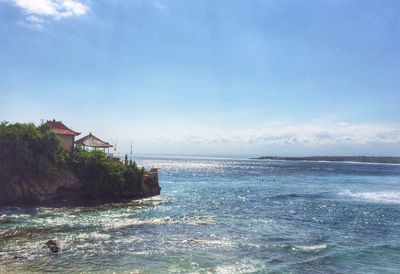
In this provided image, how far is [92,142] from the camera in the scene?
5772 cm

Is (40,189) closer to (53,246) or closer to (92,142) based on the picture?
(92,142)

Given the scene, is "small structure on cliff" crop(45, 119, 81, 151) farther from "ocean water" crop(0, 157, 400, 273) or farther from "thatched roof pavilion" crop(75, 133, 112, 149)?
"ocean water" crop(0, 157, 400, 273)

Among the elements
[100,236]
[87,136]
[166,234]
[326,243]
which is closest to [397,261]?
[326,243]

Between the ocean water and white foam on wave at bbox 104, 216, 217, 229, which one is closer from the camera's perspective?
the ocean water

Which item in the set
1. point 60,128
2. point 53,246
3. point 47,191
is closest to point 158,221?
point 53,246

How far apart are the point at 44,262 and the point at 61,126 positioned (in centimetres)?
3458

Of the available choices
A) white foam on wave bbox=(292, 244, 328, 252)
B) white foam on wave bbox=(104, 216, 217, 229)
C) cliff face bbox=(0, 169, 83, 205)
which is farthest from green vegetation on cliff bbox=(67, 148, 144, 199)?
white foam on wave bbox=(292, 244, 328, 252)

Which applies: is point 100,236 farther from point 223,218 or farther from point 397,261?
point 397,261

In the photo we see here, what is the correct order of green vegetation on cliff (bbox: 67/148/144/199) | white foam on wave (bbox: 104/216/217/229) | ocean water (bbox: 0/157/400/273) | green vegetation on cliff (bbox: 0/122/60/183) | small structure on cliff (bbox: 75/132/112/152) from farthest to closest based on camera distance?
small structure on cliff (bbox: 75/132/112/152)
green vegetation on cliff (bbox: 67/148/144/199)
green vegetation on cliff (bbox: 0/122/60/183)
white foam on wave (bbox: 104/216/217/229)
ocean water (bbox: 0/157/400/273)

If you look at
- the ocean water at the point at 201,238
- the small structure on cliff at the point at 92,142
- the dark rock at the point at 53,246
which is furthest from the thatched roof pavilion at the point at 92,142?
the dark rock at the point at 53,246

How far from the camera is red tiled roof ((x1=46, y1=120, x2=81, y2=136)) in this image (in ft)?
175

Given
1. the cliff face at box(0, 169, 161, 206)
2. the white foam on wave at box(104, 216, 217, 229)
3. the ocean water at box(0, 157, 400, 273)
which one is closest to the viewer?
the ocean water at box(0, 157, 400, 273)

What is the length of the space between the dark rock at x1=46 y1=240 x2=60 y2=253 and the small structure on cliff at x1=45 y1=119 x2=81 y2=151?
27521mm

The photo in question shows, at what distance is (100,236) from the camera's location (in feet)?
102
